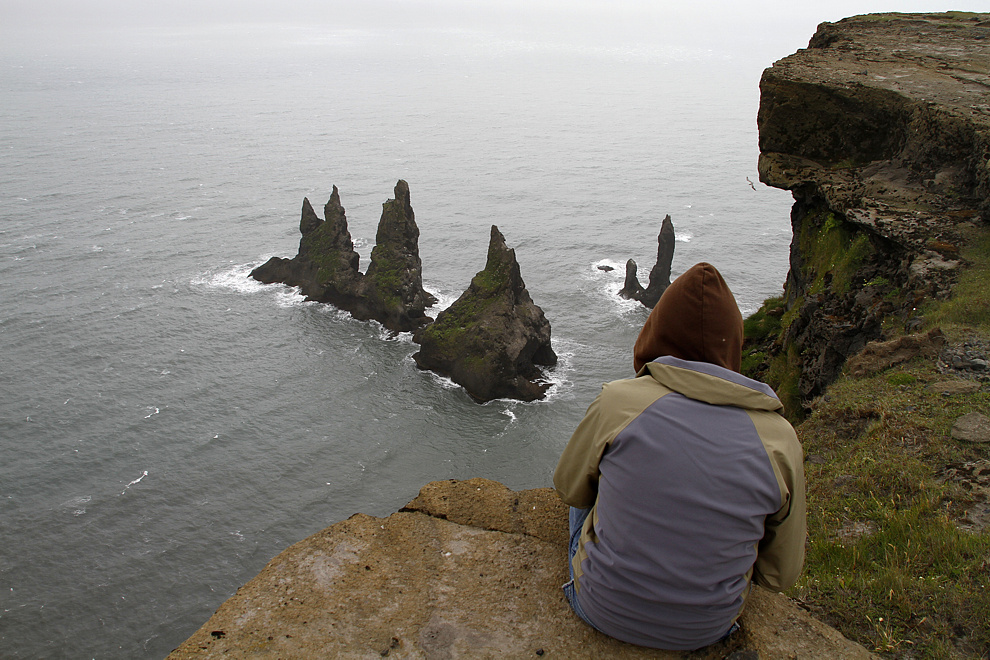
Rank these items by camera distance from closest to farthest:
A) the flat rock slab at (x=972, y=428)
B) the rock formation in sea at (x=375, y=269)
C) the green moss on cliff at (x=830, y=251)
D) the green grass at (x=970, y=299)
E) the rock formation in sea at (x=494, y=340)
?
the flat rock slab at (x=972, y=428)
the green grass at (x=970, y=299)
the green moss on cliff at (x=830, y=251)
the rock formation in sea at (x=494, y=340)
the rock formation in sea at (x=375, y=269)

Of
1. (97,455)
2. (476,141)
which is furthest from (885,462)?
(476,141)

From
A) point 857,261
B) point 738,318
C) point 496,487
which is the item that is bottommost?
point 496,487

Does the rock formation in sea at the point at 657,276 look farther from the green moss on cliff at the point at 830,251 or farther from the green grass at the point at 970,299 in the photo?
the green grass at the point at 970,299

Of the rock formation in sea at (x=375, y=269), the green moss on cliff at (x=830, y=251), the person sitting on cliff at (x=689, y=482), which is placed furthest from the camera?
the rock formation in sea at (x=375, y=269)

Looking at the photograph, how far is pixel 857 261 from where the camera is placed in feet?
42.8

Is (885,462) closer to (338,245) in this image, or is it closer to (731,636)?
(731,636)

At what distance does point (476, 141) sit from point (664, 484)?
15028 centimetres

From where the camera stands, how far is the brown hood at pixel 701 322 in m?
3.86

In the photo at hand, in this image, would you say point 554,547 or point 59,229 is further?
point 59,229

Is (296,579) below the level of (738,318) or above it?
below

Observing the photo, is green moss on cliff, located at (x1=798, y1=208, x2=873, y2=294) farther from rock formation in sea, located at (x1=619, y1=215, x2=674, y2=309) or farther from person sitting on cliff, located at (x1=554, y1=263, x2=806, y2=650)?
rock formation in sea, located at (x1=619, y1=215, x2=674, y2=309)

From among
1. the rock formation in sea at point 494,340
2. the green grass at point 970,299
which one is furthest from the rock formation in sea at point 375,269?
the green grass at point 970,299

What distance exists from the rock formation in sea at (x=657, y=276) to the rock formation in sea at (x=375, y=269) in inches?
748

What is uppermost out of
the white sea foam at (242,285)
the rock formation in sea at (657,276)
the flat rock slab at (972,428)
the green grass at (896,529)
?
the flat rock slab at (972,428)
